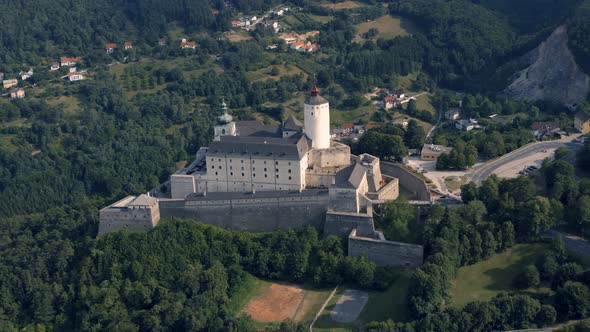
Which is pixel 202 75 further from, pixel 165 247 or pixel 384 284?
pixel 384 284

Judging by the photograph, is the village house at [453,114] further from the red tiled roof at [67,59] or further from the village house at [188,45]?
the red tiled roof at [67,59]

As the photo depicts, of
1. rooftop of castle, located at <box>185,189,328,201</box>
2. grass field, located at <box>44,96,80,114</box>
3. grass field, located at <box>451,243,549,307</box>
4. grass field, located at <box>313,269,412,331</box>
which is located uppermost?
grass field, located at <box>44,96,80,114</box>

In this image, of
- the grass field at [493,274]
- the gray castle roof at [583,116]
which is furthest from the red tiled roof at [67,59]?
the grass field at [493,274]

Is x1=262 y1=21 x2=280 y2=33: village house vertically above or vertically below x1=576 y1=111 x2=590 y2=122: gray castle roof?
above

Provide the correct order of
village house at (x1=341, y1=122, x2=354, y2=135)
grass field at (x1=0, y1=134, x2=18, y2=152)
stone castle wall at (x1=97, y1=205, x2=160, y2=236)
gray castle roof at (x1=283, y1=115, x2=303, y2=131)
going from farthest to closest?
grass field at (x1=0, y1=134, x2=18, y2=152) < village house at (x1=341, y1=122, x2=354, y2=135) < gray castle roof at (x1=283, y1=115, x2=303, y2=131) < stone castle wall at (x1=97, y1=205, x2=160, y2=236)

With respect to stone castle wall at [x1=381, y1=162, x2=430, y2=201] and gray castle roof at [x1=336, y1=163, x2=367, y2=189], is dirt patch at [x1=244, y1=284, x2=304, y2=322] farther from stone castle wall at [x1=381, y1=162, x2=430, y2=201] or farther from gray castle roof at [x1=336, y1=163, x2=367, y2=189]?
stone castle wall at [x1=381, y1=162, x2=430, y2=201]

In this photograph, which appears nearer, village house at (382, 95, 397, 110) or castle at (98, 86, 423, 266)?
castle at (98, 86, 423, 266)

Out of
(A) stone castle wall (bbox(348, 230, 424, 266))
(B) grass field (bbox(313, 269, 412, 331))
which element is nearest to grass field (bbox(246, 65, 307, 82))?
(A) stone castle wall (bbox(348, 230, 424, 266))

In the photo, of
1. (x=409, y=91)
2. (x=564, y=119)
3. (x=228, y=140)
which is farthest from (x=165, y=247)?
(x=409, y=91)
